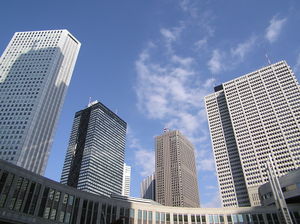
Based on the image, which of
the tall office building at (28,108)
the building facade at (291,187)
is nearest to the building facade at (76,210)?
the building facade at (291,187)

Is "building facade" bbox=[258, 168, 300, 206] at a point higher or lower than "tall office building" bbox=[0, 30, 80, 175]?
lower

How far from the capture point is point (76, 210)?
68188mm

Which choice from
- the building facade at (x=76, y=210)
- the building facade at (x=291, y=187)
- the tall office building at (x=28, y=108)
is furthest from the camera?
the tall office building at (x=28, y=108)

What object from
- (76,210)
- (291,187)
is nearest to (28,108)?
(76,210)

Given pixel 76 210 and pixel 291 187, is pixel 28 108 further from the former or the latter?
pixel 291 187

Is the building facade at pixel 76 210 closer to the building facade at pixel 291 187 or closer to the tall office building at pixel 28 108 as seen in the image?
the building facade at pixel 291 187

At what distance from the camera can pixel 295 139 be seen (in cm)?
18888

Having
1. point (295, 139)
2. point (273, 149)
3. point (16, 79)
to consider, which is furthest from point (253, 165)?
point (16, 79)

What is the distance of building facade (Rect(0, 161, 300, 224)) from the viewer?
53828 millimetres

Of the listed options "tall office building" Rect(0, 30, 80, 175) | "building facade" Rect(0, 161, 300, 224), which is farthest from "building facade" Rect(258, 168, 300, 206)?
"tall office building" Rect(0, 30, 80, 175)

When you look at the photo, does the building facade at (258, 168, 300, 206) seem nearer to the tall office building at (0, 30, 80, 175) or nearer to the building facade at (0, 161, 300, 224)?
the building facade at (0, 161, 300, 224)

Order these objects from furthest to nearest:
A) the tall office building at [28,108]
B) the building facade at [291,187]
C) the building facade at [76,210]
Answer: the tall office building at [28,108] → the building facade at [291,187] → the building facade at [76,210]

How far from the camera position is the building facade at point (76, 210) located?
177ft

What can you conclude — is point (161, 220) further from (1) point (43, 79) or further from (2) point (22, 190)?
(1) point (43, 79)
